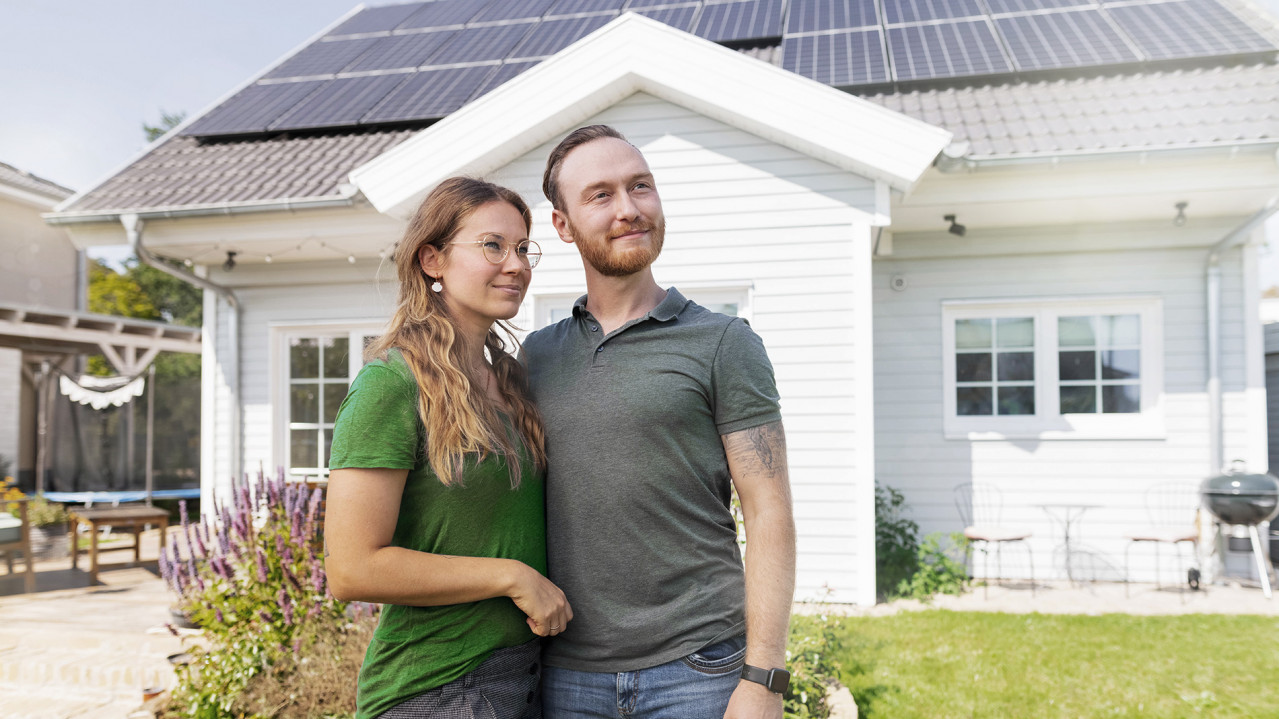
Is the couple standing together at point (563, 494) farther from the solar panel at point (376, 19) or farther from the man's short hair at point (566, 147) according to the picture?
the solar panel at point (376, 19)

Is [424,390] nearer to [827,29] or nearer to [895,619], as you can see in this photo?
[895,619]

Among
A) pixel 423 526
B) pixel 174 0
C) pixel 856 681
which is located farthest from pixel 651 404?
Answer: pixel 174 0

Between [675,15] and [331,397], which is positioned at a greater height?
[675,15]

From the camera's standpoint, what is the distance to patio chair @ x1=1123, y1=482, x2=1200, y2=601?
706 cm

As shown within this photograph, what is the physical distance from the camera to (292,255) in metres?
7.88

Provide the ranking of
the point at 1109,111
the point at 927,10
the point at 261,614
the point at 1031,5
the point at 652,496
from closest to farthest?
the point at 652,496, the point at 261,614, the point at 1109,111, the point at 1031,5, the point at 927,10

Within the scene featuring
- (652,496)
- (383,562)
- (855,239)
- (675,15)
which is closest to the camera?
(383,562)

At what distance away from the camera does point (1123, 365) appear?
737cm

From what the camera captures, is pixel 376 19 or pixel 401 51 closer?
pixel 401 51

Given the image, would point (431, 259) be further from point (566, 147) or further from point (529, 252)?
point (566, 147)

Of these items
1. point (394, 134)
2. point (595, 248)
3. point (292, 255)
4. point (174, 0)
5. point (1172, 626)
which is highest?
point (174, 0)

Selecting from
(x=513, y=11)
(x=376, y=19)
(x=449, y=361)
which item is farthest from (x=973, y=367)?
(x=376, y=19)

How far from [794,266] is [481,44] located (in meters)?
5.58

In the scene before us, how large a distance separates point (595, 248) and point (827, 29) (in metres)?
8.17
